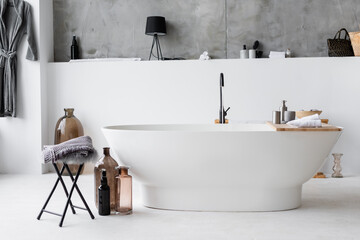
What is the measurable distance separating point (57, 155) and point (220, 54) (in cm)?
300

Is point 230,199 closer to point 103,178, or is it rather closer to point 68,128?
point 103,178

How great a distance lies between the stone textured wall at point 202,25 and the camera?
565cm

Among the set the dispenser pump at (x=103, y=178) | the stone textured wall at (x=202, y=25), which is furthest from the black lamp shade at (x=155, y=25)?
the dispenser pump at (x=103, y=178)

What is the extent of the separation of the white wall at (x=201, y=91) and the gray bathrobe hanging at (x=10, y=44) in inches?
17.2

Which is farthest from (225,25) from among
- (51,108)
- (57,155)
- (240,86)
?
(57,155)

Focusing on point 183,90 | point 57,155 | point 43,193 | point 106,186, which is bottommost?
point 43,193

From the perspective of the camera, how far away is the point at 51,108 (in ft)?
19.2

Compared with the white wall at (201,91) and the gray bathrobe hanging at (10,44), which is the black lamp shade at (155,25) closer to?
the white wall at (201,91)

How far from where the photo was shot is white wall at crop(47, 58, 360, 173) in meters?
5.47

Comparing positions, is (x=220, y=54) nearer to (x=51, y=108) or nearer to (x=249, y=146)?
(x=51, y=108)

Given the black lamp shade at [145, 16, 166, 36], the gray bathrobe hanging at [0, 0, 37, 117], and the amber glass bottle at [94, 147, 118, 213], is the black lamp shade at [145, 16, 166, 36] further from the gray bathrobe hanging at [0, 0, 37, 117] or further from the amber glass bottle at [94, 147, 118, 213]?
the amber glass bottle at [94, 147, 118, 213]

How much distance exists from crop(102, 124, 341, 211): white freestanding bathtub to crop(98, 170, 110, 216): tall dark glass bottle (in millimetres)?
245

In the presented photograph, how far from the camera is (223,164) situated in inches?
135

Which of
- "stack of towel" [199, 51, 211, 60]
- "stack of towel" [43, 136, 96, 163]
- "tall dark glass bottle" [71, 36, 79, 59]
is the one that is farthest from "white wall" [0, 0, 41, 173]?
"stack of towel" [43, 136, 96, 163]
